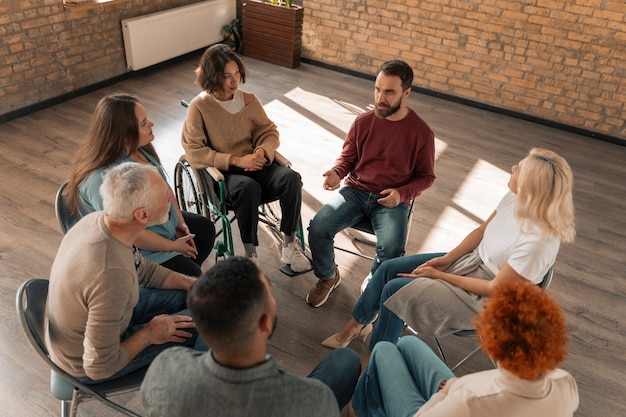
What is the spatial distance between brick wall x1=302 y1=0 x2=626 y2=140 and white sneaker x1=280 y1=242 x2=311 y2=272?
3519 millimetres

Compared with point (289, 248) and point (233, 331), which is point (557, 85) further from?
point (233, 331)

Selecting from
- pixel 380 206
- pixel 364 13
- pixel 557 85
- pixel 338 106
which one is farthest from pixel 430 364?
pixel 364 13

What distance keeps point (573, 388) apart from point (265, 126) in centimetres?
207

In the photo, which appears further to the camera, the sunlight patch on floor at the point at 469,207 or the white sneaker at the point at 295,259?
the sunlight patch on floor at the point at 469,207

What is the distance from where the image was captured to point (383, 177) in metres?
2.78

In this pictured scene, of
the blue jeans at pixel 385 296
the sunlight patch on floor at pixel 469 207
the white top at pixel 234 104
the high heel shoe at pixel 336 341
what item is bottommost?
the high heel shoe at pixel 336 341

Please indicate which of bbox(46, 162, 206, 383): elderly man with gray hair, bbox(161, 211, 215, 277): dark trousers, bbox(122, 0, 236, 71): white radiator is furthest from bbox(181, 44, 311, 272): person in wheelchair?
bbox(122, 0, 236, 71): white radiator

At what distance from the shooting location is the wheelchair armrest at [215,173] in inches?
103

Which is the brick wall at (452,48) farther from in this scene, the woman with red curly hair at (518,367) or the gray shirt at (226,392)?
the woman with red curly hair at (518,367)

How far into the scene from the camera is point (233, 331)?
1.19m

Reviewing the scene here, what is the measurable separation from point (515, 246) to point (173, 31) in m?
4.86

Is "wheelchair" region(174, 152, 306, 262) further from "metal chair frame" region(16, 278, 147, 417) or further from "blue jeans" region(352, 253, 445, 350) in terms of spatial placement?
"metal chair frame" region(16, 278, 147, 417)

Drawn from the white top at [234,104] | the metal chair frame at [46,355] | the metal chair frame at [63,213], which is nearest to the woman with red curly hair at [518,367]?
the metal chair frame at [46,355]

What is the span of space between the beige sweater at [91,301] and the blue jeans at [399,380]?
0.87 meters
